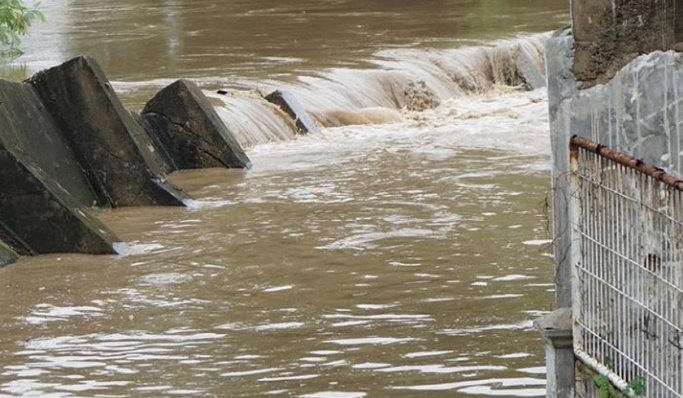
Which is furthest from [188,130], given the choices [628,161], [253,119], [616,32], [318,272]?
[628,161]

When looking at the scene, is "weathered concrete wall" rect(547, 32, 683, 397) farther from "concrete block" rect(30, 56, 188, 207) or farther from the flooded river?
"concrete block" rect(30, 56, 188, 207)

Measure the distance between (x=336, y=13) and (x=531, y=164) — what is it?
56.6 feet

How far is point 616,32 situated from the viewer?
5.99 meters

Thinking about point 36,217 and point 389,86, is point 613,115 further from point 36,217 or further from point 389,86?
point 389,86

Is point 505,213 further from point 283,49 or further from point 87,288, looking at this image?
point 283,49

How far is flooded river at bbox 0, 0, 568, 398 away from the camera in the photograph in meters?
8.48

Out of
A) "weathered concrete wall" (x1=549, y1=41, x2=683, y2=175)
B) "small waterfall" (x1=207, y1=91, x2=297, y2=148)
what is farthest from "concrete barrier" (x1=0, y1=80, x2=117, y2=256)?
"weathered concrete wall" (x1=549, y1=41, x2=683, y2=175)

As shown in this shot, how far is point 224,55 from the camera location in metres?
26.3

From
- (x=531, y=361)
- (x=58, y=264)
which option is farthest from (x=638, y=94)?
(x=58, y=264)

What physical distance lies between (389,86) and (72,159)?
963cm

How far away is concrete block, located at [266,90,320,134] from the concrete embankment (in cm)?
327

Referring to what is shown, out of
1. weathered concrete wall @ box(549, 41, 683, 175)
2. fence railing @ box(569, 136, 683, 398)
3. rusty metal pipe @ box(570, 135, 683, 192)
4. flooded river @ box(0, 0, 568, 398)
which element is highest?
Result: weathered concrete wall @ box(549, 41, 683, 175)

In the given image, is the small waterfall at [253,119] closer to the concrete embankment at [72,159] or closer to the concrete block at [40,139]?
the concrete embankment at [72,159]

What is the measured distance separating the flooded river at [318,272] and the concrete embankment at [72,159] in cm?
27
